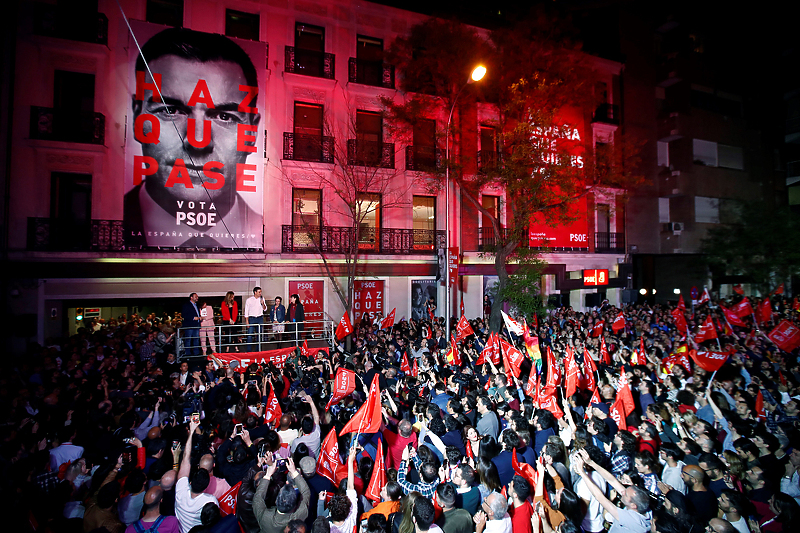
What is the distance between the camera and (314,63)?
18469 millimetres

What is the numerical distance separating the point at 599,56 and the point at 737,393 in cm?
2343

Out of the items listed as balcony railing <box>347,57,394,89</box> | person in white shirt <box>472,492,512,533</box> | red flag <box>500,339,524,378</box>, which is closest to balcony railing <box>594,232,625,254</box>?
balcony railing <box>347,57,394,89</box>

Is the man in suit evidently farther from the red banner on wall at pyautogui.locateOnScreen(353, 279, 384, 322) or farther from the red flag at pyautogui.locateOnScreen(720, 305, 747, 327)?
the red flag at pyautogui.locateOnScreen(720, 305, 747, 327)

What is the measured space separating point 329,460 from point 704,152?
1236 inches

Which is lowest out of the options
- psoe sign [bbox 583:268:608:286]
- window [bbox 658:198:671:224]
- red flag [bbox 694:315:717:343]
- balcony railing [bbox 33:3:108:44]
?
red flag [bbox 694:315:717:343]

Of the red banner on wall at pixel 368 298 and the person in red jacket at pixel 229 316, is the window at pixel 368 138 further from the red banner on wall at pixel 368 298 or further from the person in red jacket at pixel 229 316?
the person in red jacket at pixel 229 316

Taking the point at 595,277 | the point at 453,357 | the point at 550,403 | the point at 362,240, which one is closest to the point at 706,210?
the point at 595,277

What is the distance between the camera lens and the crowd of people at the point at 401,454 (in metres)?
4.05

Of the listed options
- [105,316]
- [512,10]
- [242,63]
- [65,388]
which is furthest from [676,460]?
[512,10]

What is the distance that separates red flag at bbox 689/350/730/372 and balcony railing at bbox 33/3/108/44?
827 inches

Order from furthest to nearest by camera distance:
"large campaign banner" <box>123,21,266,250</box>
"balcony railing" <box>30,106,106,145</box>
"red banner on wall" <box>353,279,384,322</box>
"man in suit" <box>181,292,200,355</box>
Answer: "red banner on wall" <box>353,279,384,322</box> → "large campaign banner" <box>123,21,266,250</box> → "balcony railing" <box>30,106,106,145</box> → "man in suit" <box>181,292,200,355</box>

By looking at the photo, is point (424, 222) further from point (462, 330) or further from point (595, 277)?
point (595, 277)

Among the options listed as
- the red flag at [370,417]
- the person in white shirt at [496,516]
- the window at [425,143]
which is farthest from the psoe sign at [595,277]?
the person in white shirt at [496,516]

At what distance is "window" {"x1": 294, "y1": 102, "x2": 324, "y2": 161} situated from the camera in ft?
58.9
